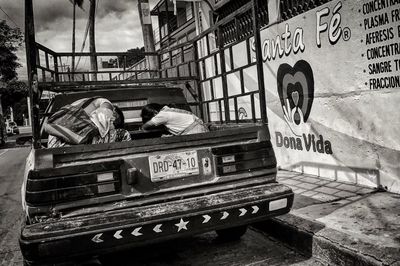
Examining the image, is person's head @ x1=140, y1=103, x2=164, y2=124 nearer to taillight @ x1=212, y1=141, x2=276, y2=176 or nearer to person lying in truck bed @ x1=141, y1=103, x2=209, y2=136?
person lying in truck bed @ x1=141, y1=103, x2=209, y2=136

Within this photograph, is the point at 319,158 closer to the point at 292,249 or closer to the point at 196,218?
the point at 292,249

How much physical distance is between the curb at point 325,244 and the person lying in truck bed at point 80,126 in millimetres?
1992

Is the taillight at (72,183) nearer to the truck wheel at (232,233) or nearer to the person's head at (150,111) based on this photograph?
the person's head at (150,111)

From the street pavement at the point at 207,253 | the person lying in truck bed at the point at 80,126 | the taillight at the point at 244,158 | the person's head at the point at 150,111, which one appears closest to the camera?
the person lying in truck bed at the point at 80,126

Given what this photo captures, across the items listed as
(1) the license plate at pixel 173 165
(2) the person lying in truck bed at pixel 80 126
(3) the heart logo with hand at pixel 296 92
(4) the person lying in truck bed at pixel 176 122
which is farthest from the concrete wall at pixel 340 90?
(2) the person lying in truck bed at pixel 80 126

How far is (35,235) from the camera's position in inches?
90.4

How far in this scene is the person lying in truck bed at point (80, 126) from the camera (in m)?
2.85

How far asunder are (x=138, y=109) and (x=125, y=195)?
86.0 inches

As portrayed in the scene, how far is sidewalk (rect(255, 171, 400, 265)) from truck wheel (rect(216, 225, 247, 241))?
1.31ft

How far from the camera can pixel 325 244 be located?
316 cm

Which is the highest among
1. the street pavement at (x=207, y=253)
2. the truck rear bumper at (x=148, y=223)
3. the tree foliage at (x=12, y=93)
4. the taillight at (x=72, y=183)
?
the tree foliage at (x=12, y=93)

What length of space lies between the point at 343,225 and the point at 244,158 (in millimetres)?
1242

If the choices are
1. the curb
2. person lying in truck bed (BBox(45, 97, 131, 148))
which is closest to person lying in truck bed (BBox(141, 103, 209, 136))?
person lying in truck bed (BBox(45, 97, 131, 148))

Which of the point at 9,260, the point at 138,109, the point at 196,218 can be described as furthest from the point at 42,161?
the point at 138,109
